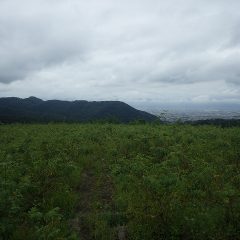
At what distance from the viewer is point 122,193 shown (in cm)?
1086

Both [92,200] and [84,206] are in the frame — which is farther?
[92,200]

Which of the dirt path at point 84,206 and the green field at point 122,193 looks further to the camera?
the dirt path at point 84,206

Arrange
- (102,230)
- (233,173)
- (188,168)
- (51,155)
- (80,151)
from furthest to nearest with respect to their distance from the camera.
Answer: (80,151)
(51,155)
(188,168)
(233,173)
(102,230)

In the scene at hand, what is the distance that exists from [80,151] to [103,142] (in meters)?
2.85

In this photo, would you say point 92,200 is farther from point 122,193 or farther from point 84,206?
point 122,193

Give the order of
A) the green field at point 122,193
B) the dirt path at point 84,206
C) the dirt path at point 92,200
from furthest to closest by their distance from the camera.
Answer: the dirt path at point 92,200
the dirt path at point 84,206
the green field at point 122,193

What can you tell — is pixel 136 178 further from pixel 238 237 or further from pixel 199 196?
pixel 238 237

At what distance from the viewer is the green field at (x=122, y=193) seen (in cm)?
835

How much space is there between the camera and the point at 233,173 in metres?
12.6

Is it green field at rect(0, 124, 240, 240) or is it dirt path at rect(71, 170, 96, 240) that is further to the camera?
dirt path at rect(71, 170, 96, 240)

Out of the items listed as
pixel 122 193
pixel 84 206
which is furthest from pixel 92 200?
pixel 122 193

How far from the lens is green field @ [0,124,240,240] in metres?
8.35

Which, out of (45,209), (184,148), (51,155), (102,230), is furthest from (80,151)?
(102,230)

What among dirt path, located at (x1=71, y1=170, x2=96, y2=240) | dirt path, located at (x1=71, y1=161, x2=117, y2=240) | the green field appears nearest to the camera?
the green field
